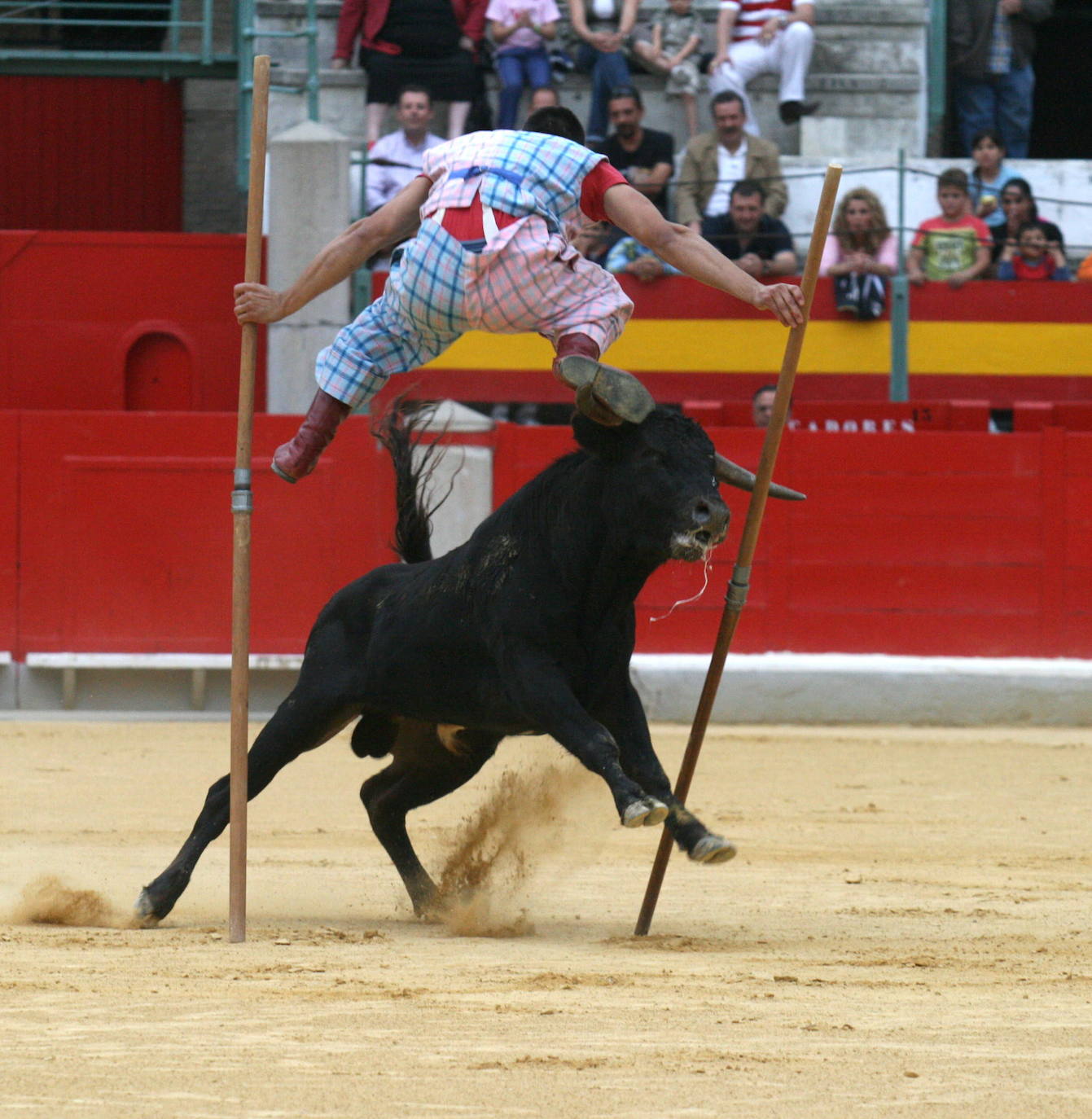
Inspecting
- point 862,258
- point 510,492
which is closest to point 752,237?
point 862,258

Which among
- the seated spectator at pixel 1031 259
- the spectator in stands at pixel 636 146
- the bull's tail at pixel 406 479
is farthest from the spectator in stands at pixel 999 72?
the bull's tail at pixel 406 479

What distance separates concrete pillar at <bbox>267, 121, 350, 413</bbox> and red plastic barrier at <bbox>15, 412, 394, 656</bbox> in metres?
1.04

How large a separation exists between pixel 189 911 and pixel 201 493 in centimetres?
478

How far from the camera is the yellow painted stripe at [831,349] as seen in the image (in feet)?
36.2

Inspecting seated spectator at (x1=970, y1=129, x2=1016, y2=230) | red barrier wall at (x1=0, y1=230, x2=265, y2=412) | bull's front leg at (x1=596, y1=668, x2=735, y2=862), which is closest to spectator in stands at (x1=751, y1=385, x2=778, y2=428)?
seated spectator at (x1=970, y1=129, x2=1016, y2=230)

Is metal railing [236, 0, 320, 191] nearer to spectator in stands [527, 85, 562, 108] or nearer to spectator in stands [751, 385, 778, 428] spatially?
spectator in stands [527, 85, 562, 108]

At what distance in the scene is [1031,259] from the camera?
36.2ft

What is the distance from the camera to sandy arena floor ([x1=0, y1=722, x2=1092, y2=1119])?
3.13m

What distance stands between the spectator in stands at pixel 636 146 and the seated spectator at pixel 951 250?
1.43 meters

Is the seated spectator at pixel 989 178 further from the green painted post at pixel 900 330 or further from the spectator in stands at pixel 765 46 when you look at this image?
the spectator in stands at pixel 765 46

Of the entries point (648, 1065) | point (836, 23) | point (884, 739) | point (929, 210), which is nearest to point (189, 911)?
point (648, 1065)

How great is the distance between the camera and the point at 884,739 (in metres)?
9.30

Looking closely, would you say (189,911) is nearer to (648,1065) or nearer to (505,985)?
(505,985)

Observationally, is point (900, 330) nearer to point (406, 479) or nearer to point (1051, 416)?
point (1051, 416)
